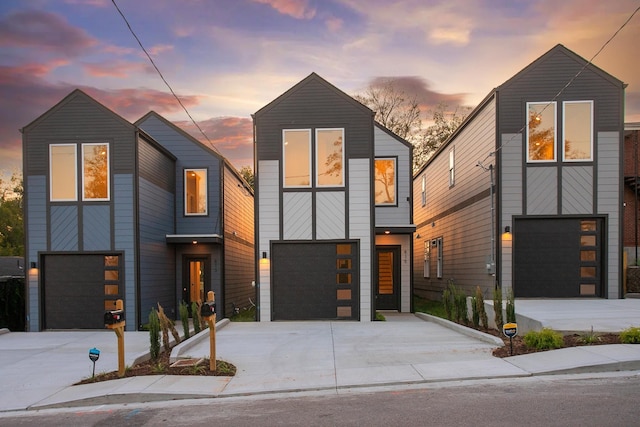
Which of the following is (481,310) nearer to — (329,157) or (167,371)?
(329,157)

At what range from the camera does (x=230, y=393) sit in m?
7.07

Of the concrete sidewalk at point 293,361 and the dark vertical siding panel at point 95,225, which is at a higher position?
the dark vertical siding panel at point 95,225

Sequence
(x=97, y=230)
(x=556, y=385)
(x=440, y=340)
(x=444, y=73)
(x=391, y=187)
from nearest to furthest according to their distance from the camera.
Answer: (x=556, y=385) → (x=440, y=340) → (x=97, y=230) → (x=391, y=187) → (x=444, y=73)

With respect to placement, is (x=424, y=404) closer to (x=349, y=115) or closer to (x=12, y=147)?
(x=349, y=115)

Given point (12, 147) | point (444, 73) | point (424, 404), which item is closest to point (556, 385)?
point (424, 404)

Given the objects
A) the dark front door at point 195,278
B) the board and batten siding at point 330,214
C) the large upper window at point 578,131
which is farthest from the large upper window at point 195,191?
the large upper window at point 578,131

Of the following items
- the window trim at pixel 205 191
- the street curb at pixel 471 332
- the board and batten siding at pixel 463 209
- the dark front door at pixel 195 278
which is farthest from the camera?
the dark front door at pixel 195 278

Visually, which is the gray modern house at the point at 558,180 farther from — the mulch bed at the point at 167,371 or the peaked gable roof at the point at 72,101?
the peaked gable roof at the point at 72,101

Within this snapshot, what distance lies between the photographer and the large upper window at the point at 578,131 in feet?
45.8

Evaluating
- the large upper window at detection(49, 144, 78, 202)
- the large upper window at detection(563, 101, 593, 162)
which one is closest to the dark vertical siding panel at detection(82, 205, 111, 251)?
the large upper window at detection(49, 144, 78, 202)

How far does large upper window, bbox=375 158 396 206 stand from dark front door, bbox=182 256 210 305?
6129mm

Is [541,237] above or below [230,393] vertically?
above

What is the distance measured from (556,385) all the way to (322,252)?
850 cm

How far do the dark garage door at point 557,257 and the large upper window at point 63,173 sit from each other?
12.1 meters
